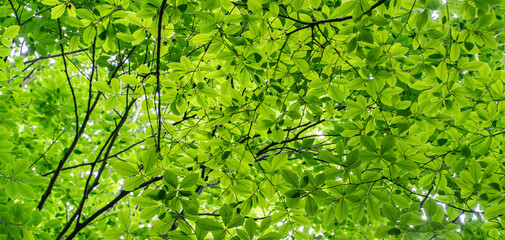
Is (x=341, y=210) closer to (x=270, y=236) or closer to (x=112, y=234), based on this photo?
(x=270, y=236)

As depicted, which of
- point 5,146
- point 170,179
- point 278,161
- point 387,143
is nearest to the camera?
point 170,179

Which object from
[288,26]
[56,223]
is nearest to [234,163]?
[288,26]

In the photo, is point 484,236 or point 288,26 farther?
point 484,236

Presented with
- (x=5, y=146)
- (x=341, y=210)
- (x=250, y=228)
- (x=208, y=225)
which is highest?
(x=5, y=146)

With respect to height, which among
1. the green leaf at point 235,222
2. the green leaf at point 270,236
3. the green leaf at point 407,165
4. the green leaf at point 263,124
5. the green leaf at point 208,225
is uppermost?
the green leaf at point 263,124

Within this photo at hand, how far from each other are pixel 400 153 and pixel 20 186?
2445mm

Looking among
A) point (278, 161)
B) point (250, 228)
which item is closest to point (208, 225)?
point (250, 228)

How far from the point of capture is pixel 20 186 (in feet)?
5.85

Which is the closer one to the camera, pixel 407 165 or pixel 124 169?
pixel 124 169

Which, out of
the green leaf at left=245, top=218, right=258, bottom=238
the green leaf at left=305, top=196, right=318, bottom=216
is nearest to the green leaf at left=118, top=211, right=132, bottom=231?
the green leaf at left=245, top=218, right=258, bottom=238

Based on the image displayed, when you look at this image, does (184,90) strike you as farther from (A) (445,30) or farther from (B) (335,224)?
(B) (335,224)

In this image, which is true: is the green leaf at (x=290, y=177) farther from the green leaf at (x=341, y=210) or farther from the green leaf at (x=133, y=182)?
the green leaf at (x=133, y=182)

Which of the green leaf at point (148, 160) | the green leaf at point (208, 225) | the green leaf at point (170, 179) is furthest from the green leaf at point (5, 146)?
the green leaf at point (208, 225)

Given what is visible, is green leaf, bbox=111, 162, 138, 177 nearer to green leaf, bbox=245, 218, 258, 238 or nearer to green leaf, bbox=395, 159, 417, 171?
green leaf, bbox=245, 218, 258, 238
